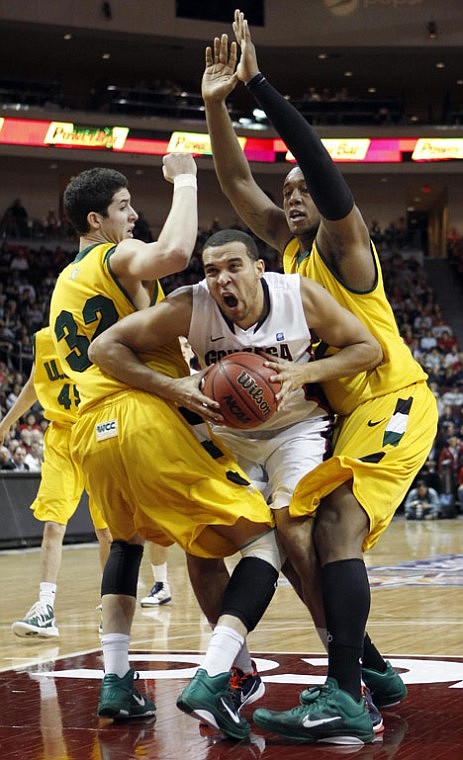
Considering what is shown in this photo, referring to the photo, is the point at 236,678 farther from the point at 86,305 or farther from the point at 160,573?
the point at 160,573

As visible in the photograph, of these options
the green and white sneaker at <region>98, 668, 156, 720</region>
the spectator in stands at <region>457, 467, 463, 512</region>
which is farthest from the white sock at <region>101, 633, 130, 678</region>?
the spectator in stands at <region>457, 467, 463, 512</region>

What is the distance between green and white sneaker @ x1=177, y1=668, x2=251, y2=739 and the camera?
128 inches

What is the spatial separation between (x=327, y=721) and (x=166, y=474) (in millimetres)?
948

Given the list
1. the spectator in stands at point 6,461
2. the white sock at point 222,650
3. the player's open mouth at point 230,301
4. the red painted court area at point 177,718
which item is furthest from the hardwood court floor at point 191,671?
the spectator in stands at point 6,461

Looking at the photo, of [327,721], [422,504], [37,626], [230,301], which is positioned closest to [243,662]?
[327,721]

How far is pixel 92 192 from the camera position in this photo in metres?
4.52

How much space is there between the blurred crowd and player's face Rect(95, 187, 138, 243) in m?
9.27

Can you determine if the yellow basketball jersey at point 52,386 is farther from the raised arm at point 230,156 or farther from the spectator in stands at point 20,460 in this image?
the spectator in stands at point 20,460

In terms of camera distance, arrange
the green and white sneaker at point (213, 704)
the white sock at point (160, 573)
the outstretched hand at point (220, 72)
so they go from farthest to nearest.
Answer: the white sock at point (160, 573), the outstretched hand at point (220, 72), the green and white sneaker at point (213, 704)

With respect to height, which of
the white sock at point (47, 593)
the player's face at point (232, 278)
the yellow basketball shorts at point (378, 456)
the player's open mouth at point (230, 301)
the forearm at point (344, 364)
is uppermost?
the player's face at point (232, 278)

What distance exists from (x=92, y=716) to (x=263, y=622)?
106 inches

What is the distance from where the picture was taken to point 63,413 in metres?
6.68

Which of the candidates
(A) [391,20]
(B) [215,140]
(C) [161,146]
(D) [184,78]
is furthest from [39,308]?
(B) [215,140]

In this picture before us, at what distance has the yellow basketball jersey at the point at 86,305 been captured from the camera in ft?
13.7
